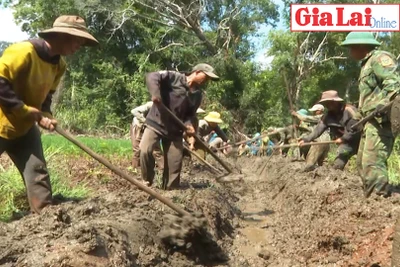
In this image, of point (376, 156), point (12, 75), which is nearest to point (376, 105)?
point (376, 156)

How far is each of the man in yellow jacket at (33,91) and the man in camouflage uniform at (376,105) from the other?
307 centimetres

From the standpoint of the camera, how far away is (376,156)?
603 cm

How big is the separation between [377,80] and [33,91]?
362 cm

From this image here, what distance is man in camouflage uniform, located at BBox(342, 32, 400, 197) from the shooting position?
5941 mm

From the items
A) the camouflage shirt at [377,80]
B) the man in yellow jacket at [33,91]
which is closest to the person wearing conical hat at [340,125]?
the camouflage shirt at [377,80]

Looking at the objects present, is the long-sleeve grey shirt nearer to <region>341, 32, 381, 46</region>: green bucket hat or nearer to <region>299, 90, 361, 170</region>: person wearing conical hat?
<region>299, 90, 361, 170</region>: person wearing conical hat

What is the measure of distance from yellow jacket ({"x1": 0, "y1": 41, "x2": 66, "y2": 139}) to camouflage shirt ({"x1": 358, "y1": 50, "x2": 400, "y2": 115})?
3.28 m

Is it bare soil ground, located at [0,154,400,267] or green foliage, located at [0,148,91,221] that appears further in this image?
green foliage, located at [0,148,91,221]

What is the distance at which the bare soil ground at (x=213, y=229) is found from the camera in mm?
3330

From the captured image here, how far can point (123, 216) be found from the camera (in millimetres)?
4562

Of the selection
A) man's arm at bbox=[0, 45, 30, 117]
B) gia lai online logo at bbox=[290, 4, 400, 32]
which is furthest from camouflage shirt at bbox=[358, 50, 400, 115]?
gia lai online logo at bbox=[290, 4, 400, 32]

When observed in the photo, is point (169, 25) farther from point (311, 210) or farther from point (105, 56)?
point (311, 210)

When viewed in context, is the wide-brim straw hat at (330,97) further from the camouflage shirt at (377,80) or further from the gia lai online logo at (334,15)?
the gia lai online logo at (334,15)

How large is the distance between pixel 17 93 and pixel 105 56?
23630 mm
